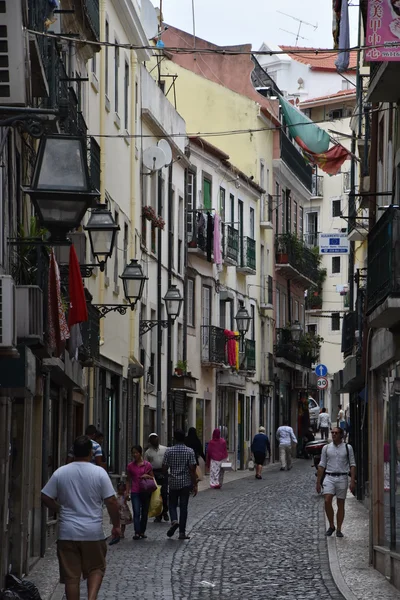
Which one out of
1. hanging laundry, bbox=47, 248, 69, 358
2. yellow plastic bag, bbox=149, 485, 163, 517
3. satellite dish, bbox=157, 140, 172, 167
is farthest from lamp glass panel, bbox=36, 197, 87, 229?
satellite dish, bbox=157, 140, 172, 167

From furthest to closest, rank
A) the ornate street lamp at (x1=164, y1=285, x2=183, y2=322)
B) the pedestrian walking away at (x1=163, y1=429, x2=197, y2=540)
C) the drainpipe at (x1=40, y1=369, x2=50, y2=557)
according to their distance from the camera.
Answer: the ornate street lamp at (x1=164, y1=285, x2=183, y2=322)
the pedestrian walking away at (x1=163, y1=429, x2=197, y2=540)
the drainpipe at (x1=40, y1=369, x2=50, y2=557)

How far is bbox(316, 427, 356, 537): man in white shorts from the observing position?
71.4 ft

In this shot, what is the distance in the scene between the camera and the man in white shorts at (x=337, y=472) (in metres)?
21.8

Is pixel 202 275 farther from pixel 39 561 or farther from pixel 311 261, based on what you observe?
pixel 39 561

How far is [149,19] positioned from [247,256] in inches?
531

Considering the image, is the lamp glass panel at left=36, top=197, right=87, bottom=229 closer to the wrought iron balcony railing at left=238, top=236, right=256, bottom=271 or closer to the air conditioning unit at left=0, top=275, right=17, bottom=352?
the air conditioning unit at left=0, top=275, right=17, bottom=352

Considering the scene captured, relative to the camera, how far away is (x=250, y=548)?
21.0 metres

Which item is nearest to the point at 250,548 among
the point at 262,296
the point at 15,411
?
the point at 15,411

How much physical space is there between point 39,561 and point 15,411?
2599 mm

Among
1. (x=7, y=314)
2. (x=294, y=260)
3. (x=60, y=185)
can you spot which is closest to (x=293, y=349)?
(x=294, y=260)

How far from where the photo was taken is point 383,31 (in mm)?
15828

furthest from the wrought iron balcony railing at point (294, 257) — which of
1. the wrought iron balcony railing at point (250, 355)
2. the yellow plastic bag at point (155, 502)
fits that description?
Result: the yellow plastic bag at point (155, 502)

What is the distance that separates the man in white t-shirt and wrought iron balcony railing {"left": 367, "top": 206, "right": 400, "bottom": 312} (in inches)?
180

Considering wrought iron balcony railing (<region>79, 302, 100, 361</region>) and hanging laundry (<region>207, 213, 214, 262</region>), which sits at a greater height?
hanging laundry (<region>207, 213, 214, 262</region>)
